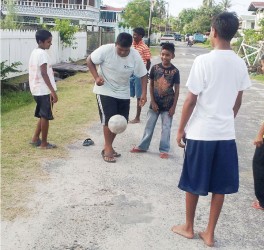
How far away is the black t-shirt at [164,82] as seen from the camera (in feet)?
19.1

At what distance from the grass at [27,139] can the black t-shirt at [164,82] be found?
5.05ft

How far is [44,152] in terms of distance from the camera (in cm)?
586

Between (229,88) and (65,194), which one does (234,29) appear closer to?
(229,88)

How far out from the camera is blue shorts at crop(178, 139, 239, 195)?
11.4 ft

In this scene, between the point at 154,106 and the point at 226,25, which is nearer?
the point at 226,25

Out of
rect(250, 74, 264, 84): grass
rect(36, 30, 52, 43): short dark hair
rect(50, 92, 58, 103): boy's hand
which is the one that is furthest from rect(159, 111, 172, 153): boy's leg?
rect(250, 74, 264, 84): grass

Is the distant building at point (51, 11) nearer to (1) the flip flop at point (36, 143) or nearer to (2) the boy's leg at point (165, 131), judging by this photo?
(1) the flip flop at point (36, 143)

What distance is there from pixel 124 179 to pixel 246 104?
7189 mm

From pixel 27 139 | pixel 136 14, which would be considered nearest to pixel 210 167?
pixel 27 139

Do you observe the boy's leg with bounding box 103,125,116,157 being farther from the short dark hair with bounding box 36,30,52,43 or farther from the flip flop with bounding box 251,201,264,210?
the flip flop with bounding box 251,201,264,210

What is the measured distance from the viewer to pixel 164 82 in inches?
229

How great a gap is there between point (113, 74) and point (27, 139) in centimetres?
181

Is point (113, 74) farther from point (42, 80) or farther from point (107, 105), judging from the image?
point (42, 80)

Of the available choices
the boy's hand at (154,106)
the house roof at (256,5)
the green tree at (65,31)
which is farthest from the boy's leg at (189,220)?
the house roof at (256,5)
